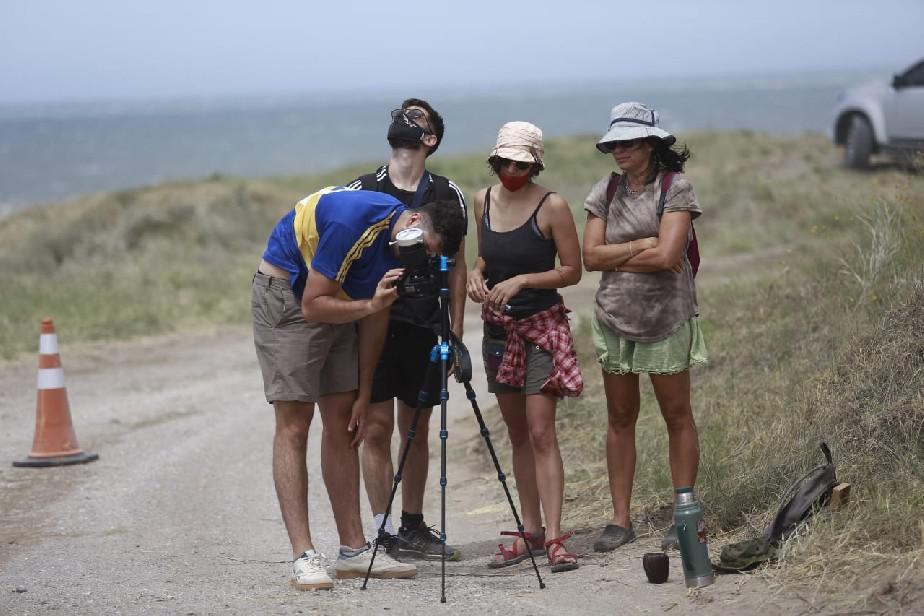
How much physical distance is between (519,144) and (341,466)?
1710 millimetres

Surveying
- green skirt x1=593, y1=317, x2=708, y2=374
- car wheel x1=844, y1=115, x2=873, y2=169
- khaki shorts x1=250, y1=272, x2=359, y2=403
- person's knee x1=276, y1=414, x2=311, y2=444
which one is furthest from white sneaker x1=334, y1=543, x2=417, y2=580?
car wheel x1=844, y1=115, x2=873, y2=169

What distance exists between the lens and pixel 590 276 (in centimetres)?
1753

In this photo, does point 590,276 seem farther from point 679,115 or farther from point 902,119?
point 679,115

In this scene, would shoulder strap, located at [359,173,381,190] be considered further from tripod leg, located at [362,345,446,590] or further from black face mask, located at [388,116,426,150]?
tripod leg, located at [362,345,446,590]

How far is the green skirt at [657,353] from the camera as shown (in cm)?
600

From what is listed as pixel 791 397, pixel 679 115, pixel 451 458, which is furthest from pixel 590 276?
pixel 679 115

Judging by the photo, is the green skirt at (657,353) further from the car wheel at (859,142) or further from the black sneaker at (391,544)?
the car wheel at (859,142)

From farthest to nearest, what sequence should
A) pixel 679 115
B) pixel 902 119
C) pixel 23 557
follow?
pixel 679 115, pixel 902 119, pixel 23 557

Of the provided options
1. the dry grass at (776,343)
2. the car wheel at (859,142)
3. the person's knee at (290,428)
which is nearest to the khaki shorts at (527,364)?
the person's knee at (290,428)

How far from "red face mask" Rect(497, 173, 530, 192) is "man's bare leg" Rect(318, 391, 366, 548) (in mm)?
1210

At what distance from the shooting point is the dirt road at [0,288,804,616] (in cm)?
549

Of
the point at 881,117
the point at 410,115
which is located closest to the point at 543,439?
the point at 410,115

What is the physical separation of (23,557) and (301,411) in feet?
6.32

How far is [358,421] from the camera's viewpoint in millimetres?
6117
